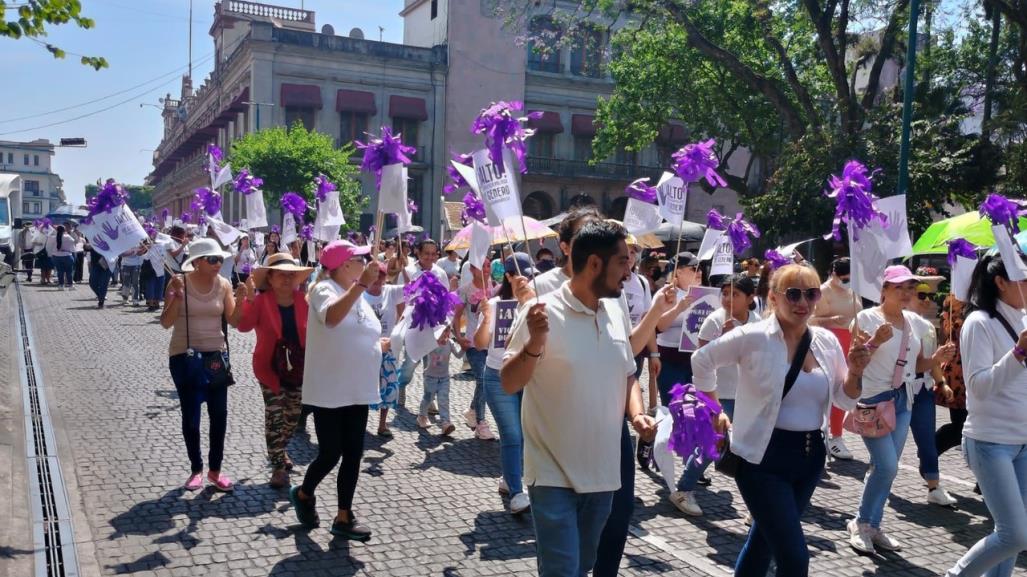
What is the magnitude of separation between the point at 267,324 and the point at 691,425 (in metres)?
3.48

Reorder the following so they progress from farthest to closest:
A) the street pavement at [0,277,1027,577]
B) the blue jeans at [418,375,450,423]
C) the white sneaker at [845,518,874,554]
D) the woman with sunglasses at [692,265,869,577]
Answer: the blue jeans at [418,375,450,423] < the white sneaker at [845,518,874,554] < the street pavement at [0,277,1027,577] < the woman with sunglasses at [692,265,869,577]

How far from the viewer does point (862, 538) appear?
567 centimetres

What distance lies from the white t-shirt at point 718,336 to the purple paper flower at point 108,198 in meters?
4.66

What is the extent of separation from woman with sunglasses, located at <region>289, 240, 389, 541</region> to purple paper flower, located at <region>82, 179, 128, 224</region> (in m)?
2.88

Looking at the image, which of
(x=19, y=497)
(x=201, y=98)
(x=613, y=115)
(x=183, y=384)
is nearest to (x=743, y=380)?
(x=183, y=384)

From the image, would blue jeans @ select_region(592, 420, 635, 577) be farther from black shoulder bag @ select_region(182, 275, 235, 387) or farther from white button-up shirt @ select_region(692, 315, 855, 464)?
black shoulder bag @ select_region(182, 275, 235, 387)

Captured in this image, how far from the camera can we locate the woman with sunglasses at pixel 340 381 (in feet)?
18.1

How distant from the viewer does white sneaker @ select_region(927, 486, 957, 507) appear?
678 cm

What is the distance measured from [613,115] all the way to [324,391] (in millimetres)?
30624

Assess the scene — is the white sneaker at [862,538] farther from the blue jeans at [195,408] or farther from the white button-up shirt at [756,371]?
the blue jeans at [195,408]

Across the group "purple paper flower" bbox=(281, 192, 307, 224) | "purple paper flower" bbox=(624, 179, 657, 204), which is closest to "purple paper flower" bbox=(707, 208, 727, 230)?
"purple paper flower" bbox=(624, 179, 657, 204)

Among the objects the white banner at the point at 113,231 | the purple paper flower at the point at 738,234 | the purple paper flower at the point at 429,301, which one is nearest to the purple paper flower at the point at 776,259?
the purple paper flower at the point at 738,234

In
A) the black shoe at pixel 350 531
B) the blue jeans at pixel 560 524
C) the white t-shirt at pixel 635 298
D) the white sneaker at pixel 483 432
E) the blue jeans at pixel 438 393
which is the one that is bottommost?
the black shoe at pixel 350 531

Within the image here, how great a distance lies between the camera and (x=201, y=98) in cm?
6166
